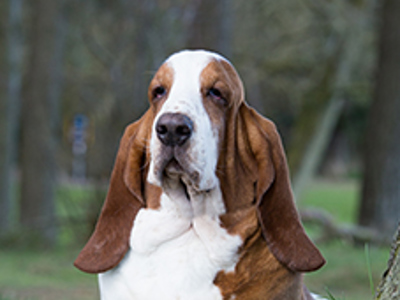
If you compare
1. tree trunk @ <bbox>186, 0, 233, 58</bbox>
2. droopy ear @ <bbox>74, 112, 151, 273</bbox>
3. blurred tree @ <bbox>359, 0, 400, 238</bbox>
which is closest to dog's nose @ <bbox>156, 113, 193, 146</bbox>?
droopy ear @ <bbox>74, 112, 151, 273</bbox>

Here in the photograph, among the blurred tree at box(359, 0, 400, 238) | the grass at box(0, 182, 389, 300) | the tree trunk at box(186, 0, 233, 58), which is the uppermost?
the tree trunk at box(186, 0, 233, 58)

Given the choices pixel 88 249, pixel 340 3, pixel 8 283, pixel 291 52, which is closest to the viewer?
pixel 88 249

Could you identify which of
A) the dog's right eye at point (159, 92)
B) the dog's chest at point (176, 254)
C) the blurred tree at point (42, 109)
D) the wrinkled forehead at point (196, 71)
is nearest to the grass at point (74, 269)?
the blurred tree at point (42, 109)

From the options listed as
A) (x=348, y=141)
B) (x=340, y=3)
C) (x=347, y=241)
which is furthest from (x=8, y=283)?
(x=348, y=141)

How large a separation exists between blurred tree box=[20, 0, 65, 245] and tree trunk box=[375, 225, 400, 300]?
11.8 metres

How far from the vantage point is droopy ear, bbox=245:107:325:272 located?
3.70m

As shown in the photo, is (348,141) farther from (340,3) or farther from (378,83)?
(378,83)

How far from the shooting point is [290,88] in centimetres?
2045

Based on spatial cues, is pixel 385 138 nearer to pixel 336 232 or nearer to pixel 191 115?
pixel 336 232

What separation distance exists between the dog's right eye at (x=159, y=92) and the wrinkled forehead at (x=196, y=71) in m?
0.03

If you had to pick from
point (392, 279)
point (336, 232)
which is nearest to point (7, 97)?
point (336, 232)

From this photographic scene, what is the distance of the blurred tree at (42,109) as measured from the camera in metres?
14.8

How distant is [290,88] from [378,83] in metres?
7.75

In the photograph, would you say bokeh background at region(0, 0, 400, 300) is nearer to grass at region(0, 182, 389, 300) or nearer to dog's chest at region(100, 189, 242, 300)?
grass at region(0, 182, 389, 300)
